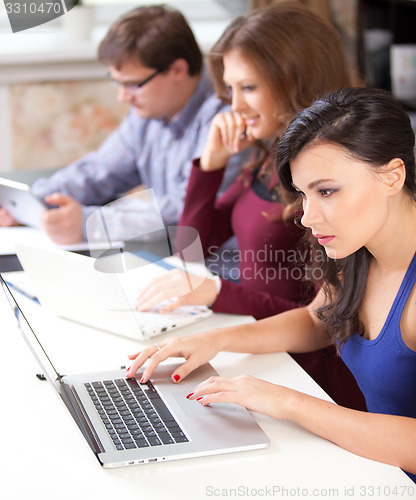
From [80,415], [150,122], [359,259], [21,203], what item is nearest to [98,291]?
[80,415]

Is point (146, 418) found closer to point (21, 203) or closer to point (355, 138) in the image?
point (355, 138)

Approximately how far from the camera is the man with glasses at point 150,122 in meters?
2.09

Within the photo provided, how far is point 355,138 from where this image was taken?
956 mm

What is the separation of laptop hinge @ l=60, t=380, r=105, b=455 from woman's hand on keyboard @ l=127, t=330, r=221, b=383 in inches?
3.9

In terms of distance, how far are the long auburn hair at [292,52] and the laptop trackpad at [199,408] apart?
0.73m

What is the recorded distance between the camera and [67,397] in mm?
965

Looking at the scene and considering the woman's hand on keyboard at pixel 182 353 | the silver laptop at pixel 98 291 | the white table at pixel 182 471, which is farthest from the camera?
the silver laptop at pixel 98 291

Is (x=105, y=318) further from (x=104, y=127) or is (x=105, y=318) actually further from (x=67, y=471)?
(x=104, y=127)

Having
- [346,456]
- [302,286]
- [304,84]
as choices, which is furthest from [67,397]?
[304,84]

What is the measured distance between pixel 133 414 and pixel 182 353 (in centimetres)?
17

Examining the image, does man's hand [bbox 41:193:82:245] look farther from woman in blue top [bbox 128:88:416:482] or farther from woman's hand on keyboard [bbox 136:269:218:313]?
woman in blue top [bbox 128:88:416:482]

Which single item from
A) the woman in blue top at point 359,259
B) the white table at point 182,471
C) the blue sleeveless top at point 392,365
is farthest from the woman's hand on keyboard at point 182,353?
the blue sleeveless top at point 392,365

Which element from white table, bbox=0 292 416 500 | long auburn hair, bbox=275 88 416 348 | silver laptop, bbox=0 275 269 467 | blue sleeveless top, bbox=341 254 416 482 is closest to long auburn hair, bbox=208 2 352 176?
long auburn hair, bbox=275 88 416 348

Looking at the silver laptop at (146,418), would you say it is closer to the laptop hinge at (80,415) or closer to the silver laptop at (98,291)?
the laptop hinge at (80,415)
